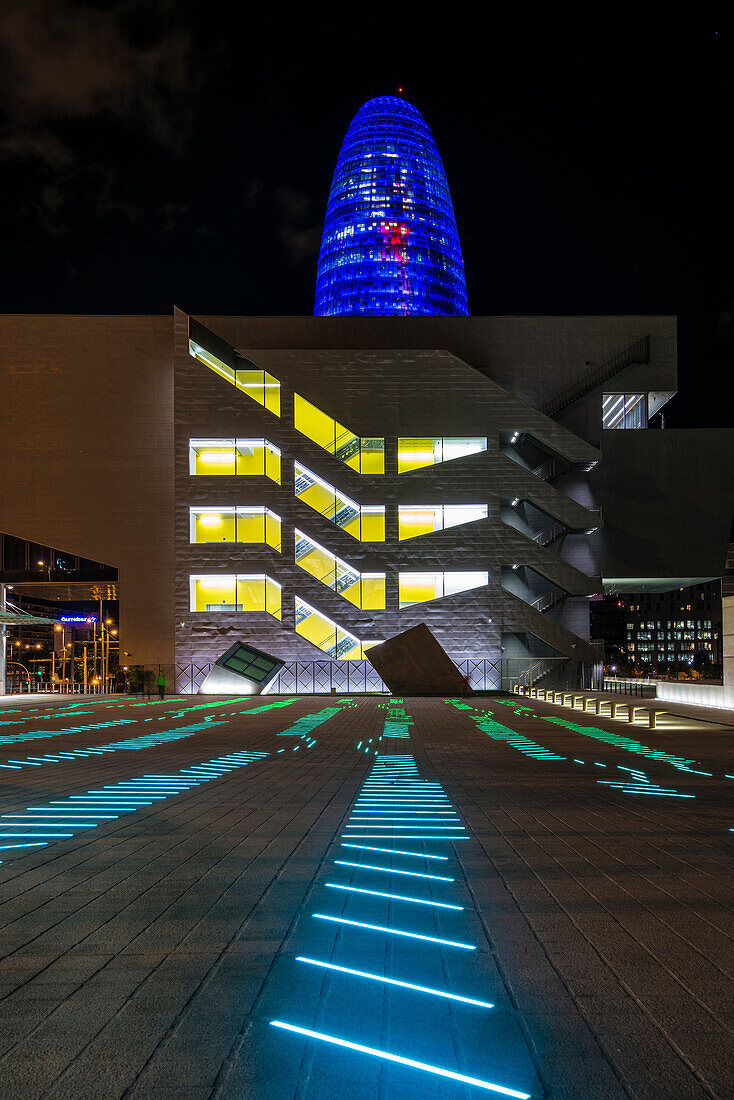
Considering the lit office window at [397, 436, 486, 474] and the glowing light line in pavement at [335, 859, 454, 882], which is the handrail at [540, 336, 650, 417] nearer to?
the lit office window at [397, 436, 486, 474]

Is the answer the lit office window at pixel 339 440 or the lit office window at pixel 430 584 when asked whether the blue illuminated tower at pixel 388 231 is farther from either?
the lit office window at pixel 430 584

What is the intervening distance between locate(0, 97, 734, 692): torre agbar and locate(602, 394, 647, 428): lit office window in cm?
287

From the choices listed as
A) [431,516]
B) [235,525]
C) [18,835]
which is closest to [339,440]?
[431,516]

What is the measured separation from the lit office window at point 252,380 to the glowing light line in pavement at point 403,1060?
52120 mm

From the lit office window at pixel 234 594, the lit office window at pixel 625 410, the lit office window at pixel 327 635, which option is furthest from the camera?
the lit office window at pixel 625 410

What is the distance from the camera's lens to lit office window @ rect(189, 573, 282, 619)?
52.9 metres

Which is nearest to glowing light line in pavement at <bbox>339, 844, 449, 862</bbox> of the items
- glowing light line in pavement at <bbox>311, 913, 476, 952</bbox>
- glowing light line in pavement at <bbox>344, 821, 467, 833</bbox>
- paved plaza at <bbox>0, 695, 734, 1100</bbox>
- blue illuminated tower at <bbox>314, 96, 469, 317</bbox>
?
paved plaza at <bbox>0, 695, 734, 1100</bbox>

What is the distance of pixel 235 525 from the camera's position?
5353cm

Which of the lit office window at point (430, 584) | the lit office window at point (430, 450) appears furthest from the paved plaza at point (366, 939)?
the lit office window at point (430, 450)

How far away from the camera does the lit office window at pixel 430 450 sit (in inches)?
2140

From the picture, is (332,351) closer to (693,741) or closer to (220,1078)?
(693,741)

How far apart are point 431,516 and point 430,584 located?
4.09m

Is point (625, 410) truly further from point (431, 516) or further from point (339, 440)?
point (339, 440)

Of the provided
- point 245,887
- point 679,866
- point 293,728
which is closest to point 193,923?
point 245,887
